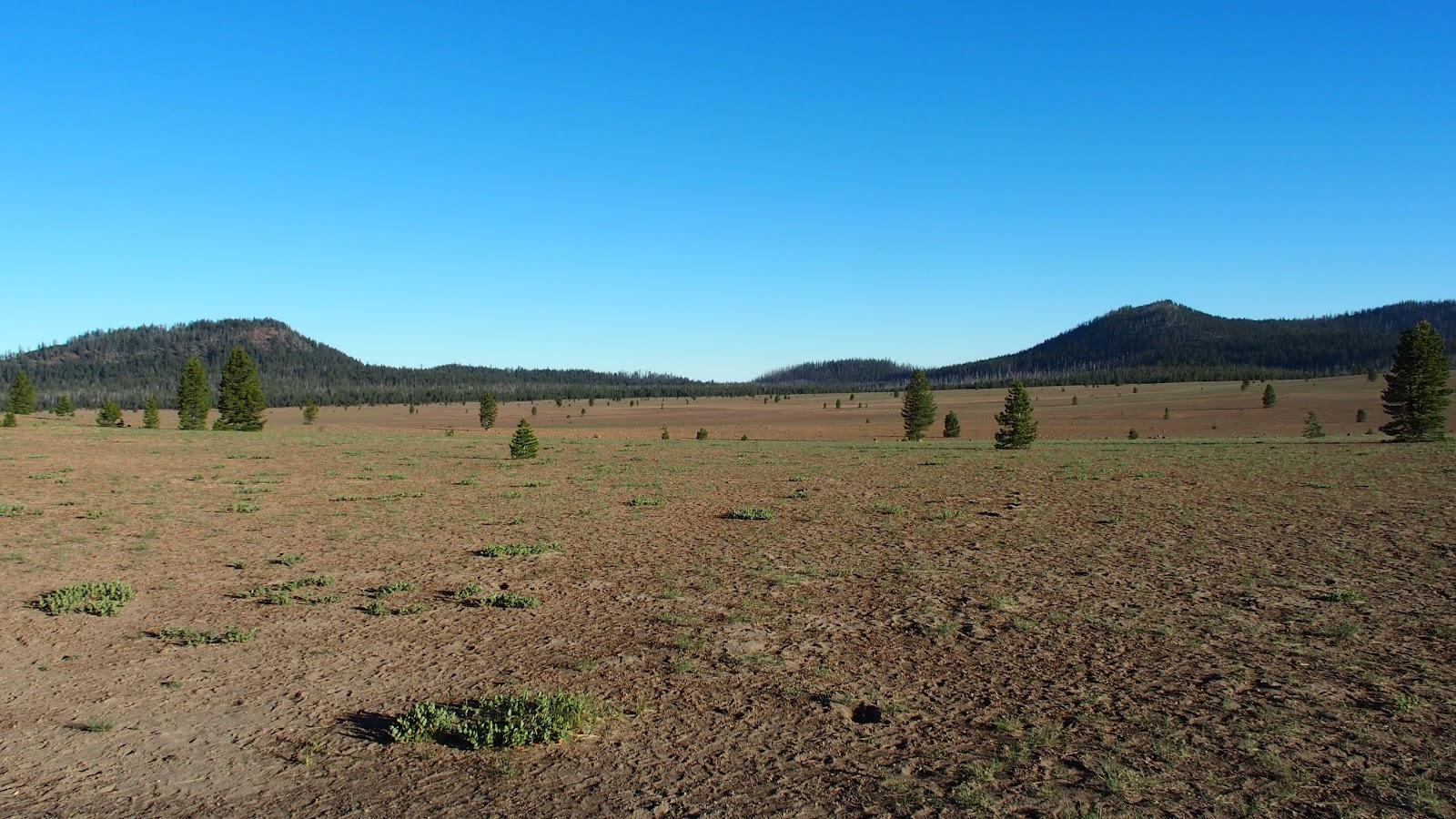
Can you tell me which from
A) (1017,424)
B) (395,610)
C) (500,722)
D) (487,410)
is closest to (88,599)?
(395,610)

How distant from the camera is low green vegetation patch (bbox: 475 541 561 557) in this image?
1430 centimetres

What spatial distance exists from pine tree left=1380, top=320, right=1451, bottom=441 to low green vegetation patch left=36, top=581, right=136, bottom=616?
55.6 meters

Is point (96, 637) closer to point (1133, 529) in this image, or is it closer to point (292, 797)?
point (292, 797)

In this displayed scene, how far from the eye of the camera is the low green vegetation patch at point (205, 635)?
9070 millimetres

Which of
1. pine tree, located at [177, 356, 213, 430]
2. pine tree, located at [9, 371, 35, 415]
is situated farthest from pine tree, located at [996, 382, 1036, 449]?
pine tree, located at [9, 371, 35, 415]

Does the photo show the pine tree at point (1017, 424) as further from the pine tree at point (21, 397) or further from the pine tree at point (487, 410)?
the pine tree at point (21, 397)

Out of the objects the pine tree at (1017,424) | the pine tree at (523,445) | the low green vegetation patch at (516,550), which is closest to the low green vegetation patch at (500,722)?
the low green vegetation patch at (516,550)

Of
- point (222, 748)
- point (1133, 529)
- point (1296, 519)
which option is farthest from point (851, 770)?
point (1296, 519)

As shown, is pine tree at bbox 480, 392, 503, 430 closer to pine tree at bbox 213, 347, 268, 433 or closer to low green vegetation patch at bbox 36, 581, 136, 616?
pine tree at bbox 213, 347, 268, 433

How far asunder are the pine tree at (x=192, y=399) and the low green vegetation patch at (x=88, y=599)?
68.4m

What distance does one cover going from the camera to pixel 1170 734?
6.20 metres

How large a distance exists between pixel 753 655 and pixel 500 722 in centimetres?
291

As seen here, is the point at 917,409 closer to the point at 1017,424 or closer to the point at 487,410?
the point at 1017,424

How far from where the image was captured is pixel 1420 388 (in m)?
44.2
